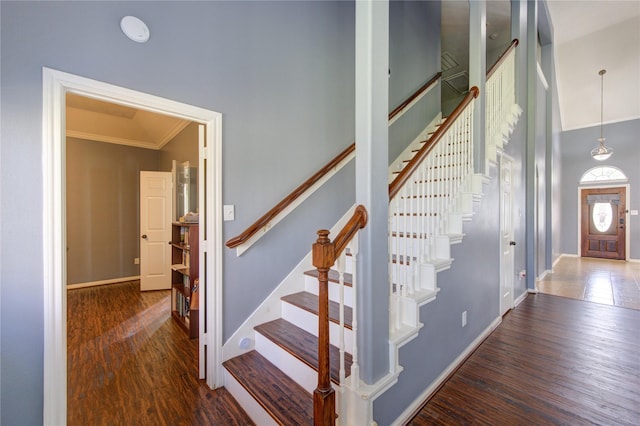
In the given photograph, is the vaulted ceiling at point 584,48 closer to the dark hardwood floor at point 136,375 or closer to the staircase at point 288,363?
the staircase at point 288,363

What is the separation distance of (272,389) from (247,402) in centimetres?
20

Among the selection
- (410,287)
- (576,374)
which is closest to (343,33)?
(410,287)

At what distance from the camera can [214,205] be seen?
204 centimetres

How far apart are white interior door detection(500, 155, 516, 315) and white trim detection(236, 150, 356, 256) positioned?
6.38 feet

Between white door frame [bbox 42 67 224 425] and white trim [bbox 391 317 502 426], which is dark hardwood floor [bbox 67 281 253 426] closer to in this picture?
white door frame [bbox 42 67 224 425]

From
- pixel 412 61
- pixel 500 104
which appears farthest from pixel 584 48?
pixel 412 61

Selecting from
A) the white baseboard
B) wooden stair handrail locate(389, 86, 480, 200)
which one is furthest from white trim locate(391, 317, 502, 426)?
wooden stair handrail locate(389, 86, 480, 200)

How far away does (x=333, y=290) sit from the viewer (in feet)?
7.23

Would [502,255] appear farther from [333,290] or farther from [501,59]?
[501,59]

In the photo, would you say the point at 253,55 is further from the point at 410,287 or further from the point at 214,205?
the point at 410,287

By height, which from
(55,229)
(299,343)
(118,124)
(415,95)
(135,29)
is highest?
(415,95)

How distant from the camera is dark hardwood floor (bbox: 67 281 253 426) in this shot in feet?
5.74

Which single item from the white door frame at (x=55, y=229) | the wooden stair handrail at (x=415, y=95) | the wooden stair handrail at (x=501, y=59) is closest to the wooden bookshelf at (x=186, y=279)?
the white door frame at (x=55, y=229)

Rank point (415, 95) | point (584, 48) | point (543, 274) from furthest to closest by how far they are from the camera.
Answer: point (584, 48) < point (543, 274) < point (415, 95)
